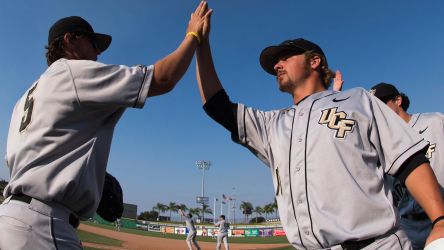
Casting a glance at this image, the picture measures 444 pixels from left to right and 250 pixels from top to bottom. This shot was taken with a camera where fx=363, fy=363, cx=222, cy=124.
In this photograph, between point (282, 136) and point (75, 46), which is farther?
point (75, 46)


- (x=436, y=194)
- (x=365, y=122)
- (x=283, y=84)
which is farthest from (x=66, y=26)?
(x=436, y=194)

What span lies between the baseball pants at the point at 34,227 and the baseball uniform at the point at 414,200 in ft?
9.83

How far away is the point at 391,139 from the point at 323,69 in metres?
0.97

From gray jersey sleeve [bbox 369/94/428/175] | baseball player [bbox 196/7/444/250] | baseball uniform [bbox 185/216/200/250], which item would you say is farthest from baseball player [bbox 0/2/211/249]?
baseball uniform [bbox 185/216/200/250]

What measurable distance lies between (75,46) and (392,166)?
2.33 meters

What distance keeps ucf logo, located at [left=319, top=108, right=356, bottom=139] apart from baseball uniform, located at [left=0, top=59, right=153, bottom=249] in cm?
115

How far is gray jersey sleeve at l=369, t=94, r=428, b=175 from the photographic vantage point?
1.96m

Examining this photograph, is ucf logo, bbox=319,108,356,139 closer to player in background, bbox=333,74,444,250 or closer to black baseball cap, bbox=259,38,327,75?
black baseball cap, bbox=259,38,327,75

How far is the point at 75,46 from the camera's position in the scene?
9.04 ft

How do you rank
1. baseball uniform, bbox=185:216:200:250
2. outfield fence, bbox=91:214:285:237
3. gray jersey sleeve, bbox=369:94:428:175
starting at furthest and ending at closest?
outfield fence, bbox=91:214:285:237, baseball uniform, bbox=185:216:200:250, gray jersey sleeve, bbox=369:94:428:175

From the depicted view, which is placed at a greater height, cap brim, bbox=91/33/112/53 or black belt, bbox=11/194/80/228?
cap brim, bbox=91/33/112/53

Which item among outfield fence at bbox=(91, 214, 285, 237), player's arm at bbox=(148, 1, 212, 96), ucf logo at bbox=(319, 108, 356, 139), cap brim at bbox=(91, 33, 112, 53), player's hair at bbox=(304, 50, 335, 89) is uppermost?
outfield fence at bbox=(91, 214, 285, 237)

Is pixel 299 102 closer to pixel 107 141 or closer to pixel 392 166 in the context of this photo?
pixel 392 166

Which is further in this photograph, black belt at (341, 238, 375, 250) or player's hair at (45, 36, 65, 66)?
player's hair at (45, 36, 65, 66)
